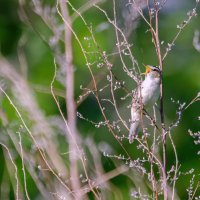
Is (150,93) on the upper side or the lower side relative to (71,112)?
upper

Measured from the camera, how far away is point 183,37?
1085 cm

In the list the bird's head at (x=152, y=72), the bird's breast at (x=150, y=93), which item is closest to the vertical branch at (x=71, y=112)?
the bird's breast at (x=150, y=93)

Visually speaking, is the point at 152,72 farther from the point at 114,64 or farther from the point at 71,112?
the point at 114,64

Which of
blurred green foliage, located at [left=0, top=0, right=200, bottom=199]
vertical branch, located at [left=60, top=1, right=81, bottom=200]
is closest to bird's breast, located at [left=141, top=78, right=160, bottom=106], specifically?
vertical branch, located at [left=60, top=1, right=81, bottom=200]

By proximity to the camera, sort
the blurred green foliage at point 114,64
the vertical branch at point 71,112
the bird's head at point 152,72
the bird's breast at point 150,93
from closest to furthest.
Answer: the vertical branch at point 71,112 → the bird's breast at point 150,93 → the bird's head at point 152,72 → the blurred green foliage at point 114,64

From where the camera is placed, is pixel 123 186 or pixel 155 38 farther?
pixel 123 186

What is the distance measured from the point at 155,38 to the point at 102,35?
634 centimetres

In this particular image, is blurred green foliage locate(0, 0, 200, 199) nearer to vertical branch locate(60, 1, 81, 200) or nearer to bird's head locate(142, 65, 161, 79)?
bird's head locate(142, 65, 161, 79)

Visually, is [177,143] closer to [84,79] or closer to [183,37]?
[84,79]

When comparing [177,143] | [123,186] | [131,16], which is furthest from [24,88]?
[177,143]

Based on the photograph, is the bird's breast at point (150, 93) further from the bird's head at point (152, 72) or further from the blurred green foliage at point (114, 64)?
the blurred green foliage at point (114, 64)

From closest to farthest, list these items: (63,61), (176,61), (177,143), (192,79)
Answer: (63,61)
(177,143)
(192,79)
(176,61)

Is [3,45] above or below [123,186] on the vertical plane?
above

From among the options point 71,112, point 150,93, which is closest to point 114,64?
point 150,93
